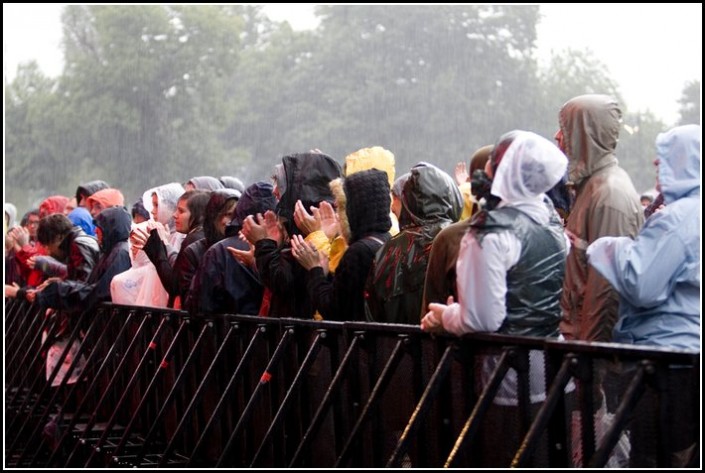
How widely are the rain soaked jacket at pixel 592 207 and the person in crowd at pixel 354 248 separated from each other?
1.05 meters

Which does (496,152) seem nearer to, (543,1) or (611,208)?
(611,208)

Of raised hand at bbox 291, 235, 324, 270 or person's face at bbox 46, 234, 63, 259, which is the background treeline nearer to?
person's face at bbox 46, 234, 63, 259

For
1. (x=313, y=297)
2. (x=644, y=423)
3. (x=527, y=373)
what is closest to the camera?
(x=644, y=423)

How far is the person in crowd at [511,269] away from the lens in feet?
17.4

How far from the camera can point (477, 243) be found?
531 cm

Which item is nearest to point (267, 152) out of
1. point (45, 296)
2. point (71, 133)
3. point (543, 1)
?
point (71, 133)

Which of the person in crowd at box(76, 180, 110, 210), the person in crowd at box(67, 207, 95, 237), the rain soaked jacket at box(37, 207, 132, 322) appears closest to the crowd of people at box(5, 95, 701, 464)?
the rain soaked jacket at box(37, 207, 132, 322)

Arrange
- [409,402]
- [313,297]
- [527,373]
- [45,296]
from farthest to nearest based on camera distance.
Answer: [45,296], [313,297], [409,402], [527,373]

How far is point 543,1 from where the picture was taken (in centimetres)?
8125

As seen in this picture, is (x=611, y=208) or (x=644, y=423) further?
(x=611, y=208)

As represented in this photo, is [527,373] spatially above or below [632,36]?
below

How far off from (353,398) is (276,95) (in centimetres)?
7136

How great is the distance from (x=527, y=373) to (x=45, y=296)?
24.3 ft

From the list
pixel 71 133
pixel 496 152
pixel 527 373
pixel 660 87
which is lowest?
pixel 71 133
